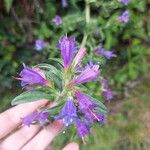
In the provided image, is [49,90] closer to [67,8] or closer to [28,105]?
[28,105]

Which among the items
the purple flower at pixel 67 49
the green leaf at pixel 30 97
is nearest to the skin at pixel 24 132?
the green leaf at pixel 30 97

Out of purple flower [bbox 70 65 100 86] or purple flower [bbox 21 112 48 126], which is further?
purple flower [bbox 21 112 48 126]

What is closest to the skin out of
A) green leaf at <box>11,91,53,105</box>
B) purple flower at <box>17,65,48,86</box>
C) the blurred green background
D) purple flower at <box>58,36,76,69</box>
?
green leaf at <box>11,91,53,105</box>

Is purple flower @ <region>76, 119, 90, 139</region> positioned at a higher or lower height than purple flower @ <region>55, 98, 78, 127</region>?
lower

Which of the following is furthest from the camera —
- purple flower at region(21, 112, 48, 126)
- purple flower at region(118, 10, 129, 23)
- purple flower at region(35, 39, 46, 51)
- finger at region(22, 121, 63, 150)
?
purple flower at region(35, 39, 46, 51)

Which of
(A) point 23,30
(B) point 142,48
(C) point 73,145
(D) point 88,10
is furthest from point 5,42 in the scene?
(C) point 73,145

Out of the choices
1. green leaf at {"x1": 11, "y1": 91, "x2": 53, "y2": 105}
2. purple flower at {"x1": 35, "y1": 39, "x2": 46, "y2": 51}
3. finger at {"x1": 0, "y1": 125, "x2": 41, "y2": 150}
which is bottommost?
finger at {"x1": 0, "y1": 125, "x2": 41, "y2": 150}

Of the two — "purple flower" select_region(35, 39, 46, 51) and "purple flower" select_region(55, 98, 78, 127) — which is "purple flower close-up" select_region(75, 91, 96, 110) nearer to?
"purple flower" select_region(55, 98, 78, 127)

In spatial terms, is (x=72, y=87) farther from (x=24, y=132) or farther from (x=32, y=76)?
(x=24, y=132)
